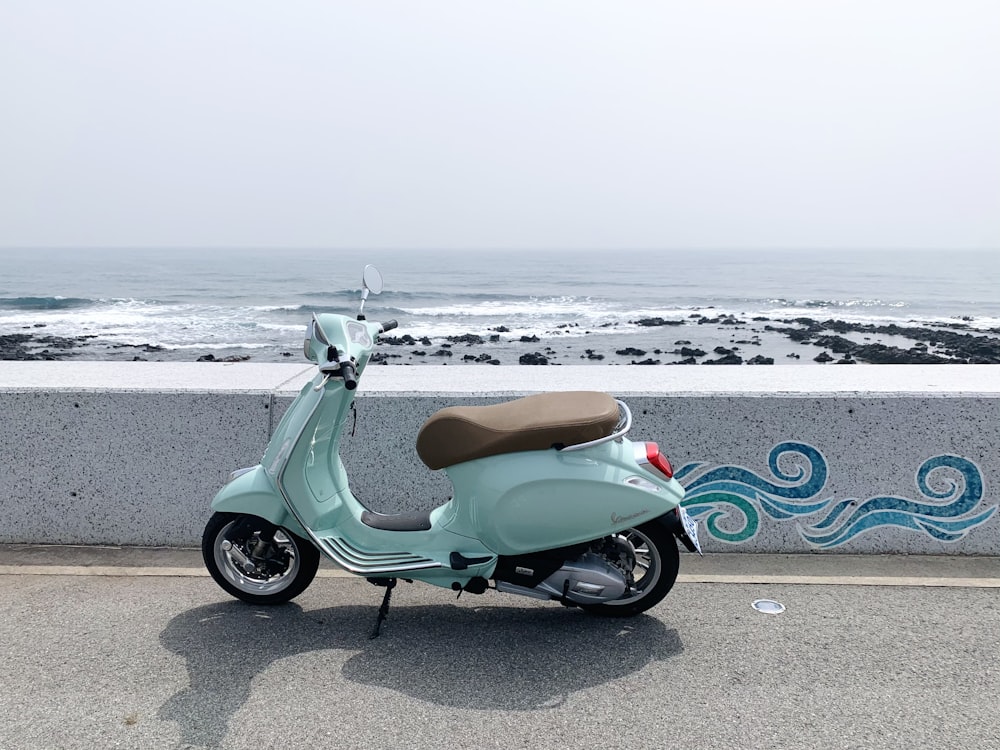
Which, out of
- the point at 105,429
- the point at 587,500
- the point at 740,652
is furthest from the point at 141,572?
the point at 740,652

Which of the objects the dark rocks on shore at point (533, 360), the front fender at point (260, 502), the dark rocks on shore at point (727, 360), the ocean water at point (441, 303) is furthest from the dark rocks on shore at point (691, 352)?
the front fender at point (260, 502)

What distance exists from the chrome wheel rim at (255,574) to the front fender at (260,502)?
0.11m

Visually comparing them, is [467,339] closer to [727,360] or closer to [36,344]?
[727,360]

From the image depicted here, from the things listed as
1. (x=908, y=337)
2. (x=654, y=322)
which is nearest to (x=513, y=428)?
(x=908, y=337)

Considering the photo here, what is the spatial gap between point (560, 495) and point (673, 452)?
49.4 inches

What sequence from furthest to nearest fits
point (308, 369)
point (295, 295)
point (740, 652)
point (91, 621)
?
point (295, 295), point (308, 369), point (91, 621), point (740, 652)

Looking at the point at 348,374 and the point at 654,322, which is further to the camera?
the point at 654,322

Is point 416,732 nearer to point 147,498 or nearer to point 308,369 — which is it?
point 147,498

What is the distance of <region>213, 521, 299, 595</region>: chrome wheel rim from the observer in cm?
382

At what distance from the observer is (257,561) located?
12.6ft

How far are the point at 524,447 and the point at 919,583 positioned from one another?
2.09 metres

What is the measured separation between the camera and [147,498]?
4.62 m

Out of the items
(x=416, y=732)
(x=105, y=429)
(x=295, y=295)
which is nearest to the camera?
(x=416, y=732)

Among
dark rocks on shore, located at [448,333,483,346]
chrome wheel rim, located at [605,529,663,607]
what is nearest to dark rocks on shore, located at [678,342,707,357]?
dark rocks on shore, located at [448,333,483,346]
